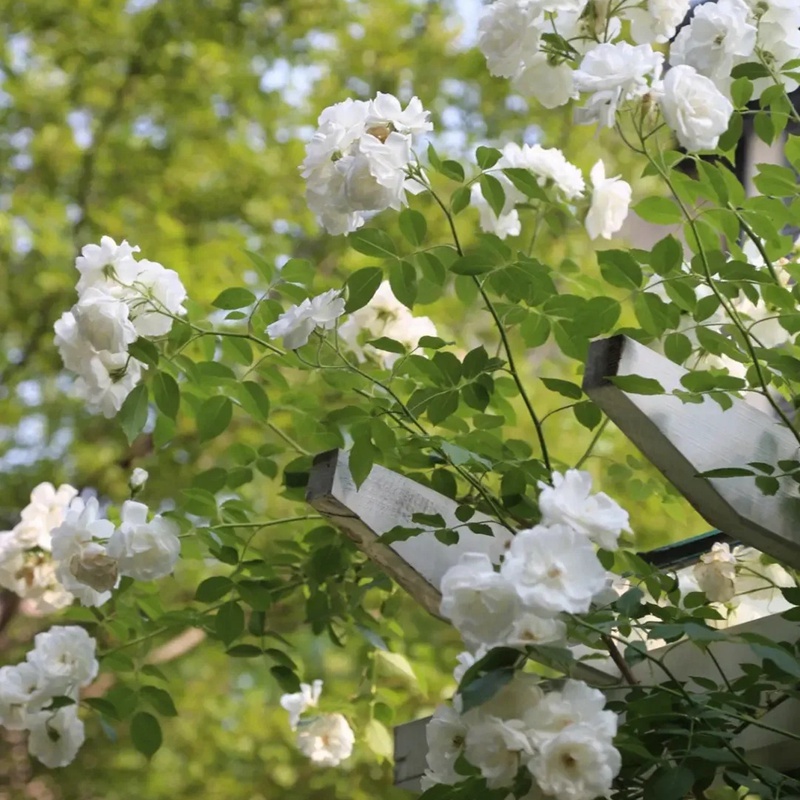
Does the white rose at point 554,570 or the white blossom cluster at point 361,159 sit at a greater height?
the white blossom cluster at point 361,159

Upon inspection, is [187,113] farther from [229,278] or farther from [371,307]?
[371,307]

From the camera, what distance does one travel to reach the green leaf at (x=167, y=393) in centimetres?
92

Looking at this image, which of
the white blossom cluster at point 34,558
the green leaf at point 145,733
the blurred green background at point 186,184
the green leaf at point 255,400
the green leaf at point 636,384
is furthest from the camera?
Answer: the blurred green background at point 186,184

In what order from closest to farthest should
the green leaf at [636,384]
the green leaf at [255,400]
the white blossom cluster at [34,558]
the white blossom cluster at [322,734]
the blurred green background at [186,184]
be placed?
the green leaf at [636,384] < the green leaf at [255,400] < the white blossom cluster at [34,558] < the white blossom cluster at [322,734] < the blurred green background at [186,184]

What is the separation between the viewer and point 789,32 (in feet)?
2.83

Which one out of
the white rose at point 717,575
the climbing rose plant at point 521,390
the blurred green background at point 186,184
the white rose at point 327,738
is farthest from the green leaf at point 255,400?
the blurred green background at point 186,184

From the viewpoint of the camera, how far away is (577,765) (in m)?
0.60

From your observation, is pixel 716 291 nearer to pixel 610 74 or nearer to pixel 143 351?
pixel 610 74

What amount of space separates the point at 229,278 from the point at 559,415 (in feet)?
2.64

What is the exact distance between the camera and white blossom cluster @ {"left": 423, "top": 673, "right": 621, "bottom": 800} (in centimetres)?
60

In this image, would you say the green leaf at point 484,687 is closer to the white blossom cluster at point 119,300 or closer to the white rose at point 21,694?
the white blossom cluster at point 119,300

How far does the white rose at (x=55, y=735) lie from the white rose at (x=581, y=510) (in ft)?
2.18

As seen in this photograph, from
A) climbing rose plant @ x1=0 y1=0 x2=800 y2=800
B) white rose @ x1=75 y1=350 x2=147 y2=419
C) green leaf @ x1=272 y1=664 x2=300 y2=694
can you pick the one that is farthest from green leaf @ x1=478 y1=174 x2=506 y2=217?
green leaf @ x1=272 y1=664 x2=300 y2=694

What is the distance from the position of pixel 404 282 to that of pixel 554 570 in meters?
0.32
